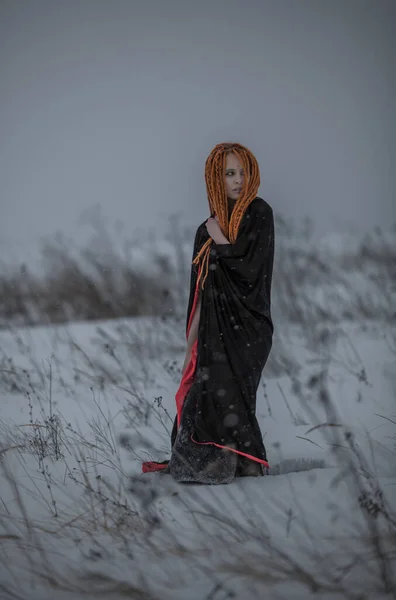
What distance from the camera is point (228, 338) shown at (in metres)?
2.82

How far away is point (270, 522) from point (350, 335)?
3225mm

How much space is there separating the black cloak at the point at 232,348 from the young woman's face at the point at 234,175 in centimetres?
13

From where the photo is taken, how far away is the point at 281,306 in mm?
5320

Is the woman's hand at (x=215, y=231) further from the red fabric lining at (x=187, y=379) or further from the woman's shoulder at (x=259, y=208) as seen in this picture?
the red fabric lining at (x=187, y=379)

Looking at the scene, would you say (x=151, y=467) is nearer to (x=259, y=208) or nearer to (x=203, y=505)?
(x=203, y=505)

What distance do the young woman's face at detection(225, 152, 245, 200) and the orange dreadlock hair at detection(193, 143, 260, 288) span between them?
0.8 inches

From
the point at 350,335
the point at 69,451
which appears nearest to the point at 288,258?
the point at 350,335

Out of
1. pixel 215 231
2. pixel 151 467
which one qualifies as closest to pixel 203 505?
pixel 151 467

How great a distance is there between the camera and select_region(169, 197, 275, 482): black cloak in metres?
2.77

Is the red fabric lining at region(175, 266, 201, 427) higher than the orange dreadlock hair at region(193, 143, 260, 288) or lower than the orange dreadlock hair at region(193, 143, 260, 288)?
lower

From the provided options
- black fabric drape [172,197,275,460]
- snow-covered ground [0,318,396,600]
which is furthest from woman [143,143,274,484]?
snow-covered ground [0,318,396,600]

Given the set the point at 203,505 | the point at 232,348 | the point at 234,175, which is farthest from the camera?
the point at 234,175

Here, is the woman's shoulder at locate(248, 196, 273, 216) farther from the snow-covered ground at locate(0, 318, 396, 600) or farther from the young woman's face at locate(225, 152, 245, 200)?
the snow-covered ground at locate(0, 318, 396, 600)

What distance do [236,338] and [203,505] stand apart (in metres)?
0.83
